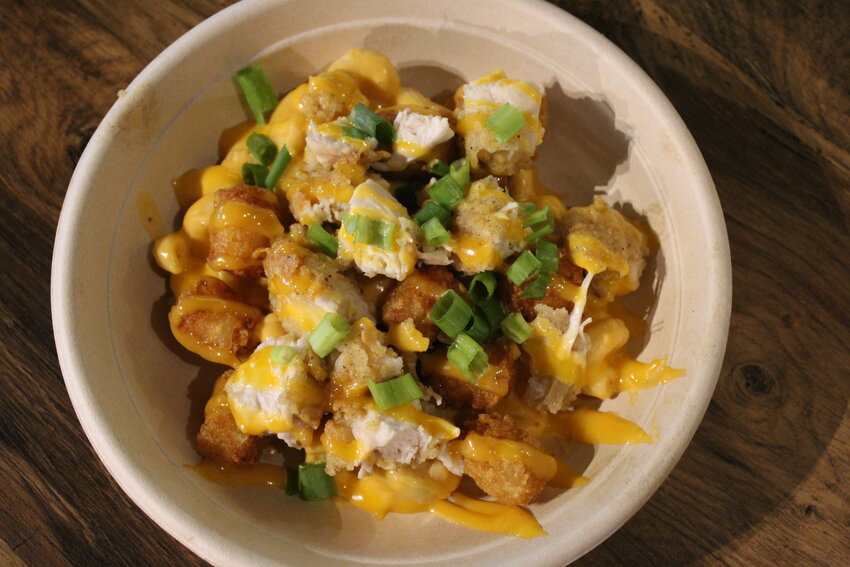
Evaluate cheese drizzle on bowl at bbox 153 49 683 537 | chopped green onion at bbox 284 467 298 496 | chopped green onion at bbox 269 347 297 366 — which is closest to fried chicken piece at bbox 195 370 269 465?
cheese drizzle on bowl at bbox 153 49 683 537

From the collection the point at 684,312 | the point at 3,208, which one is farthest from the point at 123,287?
the point at 684,312

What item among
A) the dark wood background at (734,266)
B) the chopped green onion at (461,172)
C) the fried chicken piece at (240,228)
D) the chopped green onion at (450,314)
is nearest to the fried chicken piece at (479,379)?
the chopped green onion at (450,314)

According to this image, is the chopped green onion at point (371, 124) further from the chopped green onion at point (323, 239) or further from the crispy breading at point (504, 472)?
the crispy breading at point (504, 472)

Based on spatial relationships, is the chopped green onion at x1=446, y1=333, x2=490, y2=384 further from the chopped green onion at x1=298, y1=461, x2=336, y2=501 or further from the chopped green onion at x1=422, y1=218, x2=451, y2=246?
the chopped green onion at x1=298, y1=461, x2=336, y2=501

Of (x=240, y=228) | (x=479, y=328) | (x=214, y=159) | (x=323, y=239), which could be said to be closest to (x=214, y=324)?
(x=240, y=228)

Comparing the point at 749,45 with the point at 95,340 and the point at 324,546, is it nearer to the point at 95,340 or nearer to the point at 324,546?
the point at 324,546

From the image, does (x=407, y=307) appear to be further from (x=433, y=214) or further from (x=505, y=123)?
(x=505, y=123)
